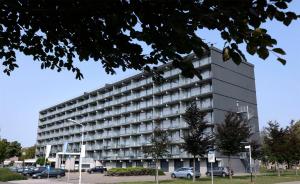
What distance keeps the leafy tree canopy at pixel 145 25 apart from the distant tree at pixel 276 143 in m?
43.9

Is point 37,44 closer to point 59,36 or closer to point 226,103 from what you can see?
point 59,36

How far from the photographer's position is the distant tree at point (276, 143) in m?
45.9

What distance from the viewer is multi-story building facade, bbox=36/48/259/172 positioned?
210 feet

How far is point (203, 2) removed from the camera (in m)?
3.76

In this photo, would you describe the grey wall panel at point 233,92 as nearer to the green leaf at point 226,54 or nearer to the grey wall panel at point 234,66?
the grey wall panel at point 234,66

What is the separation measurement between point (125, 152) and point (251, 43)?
3111 inches

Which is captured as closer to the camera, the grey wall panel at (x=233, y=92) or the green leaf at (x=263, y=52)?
the green leaf at (x=263, y=52)

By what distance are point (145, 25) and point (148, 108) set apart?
239 feet

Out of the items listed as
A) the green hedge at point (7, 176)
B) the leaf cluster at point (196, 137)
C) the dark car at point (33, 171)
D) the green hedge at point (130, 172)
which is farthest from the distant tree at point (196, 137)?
the dark car at point (33, 171)

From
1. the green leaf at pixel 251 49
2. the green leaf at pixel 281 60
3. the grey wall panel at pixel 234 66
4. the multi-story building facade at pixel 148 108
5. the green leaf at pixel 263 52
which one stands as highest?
the grey wall panel at pixel 234 66

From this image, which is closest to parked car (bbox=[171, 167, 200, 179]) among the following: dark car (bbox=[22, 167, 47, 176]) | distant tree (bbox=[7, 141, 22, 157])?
dark car (bbox=[22, 167, 47, 176])

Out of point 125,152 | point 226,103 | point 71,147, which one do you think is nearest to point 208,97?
point 226,103

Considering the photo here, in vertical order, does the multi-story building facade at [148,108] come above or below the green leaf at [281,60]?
above

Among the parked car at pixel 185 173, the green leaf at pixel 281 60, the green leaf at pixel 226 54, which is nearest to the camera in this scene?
the green leaf at pixel 281 60
